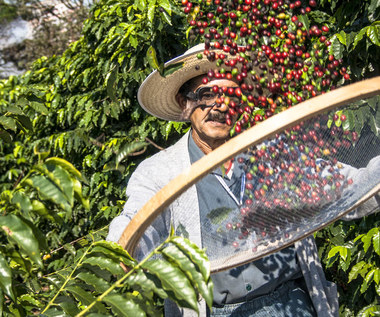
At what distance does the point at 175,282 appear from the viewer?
116 centimetres

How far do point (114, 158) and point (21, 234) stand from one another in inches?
91.6

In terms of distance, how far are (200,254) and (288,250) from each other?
0.84 meters

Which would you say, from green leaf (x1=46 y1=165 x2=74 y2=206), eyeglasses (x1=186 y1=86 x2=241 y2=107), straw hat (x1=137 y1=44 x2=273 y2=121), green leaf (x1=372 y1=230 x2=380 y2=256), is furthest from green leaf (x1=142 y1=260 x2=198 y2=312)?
green leaf (x1=372 y1=230 x2=380 y2=256)

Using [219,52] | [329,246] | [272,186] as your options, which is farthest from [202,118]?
[329,246]

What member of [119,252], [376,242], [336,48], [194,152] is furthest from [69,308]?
[336,48]

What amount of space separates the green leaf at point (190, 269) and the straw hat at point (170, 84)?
1.06m

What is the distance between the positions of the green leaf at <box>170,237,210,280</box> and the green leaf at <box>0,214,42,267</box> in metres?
0.31

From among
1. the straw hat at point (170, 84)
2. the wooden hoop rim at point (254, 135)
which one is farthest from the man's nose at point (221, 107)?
the wooden hoop rim at point (254, 135)

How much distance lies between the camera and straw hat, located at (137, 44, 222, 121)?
210cm

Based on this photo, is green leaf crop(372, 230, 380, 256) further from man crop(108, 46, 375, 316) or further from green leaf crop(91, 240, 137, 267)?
green leaf crop(91, 240, 137, 267)

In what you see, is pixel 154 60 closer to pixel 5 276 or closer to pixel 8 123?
pixel 8 123

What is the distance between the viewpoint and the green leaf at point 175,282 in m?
1.13

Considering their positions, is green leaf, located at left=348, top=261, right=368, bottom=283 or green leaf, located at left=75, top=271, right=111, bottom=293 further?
green leaf, located at left=348, top=261, right=368, bottom=283

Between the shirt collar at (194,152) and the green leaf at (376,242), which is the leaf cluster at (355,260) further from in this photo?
the shirt collar at (194,152)
